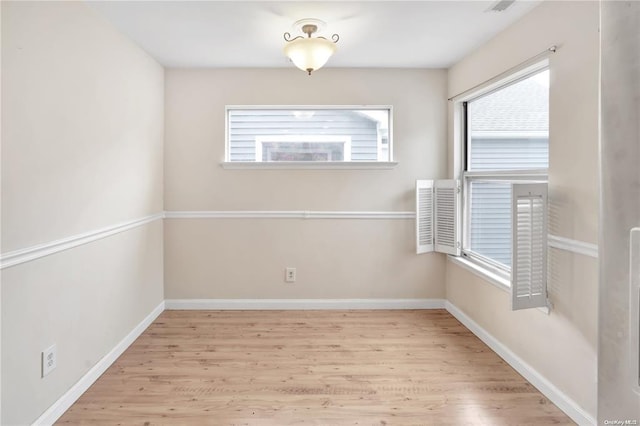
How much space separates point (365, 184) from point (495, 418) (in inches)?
85.2

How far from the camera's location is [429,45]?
2.87m

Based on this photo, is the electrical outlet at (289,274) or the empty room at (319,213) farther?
the electrical outlet at (289,274)

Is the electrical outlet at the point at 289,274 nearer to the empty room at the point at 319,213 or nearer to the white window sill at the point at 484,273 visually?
the empty room at the point at 319,213

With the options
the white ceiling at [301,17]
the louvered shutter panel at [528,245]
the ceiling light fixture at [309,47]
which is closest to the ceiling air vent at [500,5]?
the white ceiling at [301,17]

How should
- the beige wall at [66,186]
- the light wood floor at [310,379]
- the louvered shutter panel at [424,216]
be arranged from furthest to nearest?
1. the louvered shutter panel at [424,216]
2. the light wood floor at [310,379]
3. the beige wall at [66,186]

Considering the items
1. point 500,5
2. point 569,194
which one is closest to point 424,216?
point 569,194

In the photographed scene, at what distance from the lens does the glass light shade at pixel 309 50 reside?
7.62 ft

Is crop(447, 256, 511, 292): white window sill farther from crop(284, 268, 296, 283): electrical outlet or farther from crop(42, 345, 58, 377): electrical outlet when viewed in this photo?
crop(42, 345, 58, 377): electrical outlet

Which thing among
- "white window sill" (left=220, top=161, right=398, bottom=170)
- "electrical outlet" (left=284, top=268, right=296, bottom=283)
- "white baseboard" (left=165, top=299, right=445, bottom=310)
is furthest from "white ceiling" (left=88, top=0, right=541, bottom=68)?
"white baseboard" (left=165, top=299, right=445, bottom=310)

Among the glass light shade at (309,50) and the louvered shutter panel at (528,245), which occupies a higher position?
the glass light shade at (309,50)

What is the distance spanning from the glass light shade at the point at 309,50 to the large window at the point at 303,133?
3.58 feet

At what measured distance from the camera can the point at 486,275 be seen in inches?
109

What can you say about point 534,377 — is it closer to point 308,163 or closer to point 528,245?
point 528,245

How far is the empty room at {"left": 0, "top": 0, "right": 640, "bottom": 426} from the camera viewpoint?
1.69m
